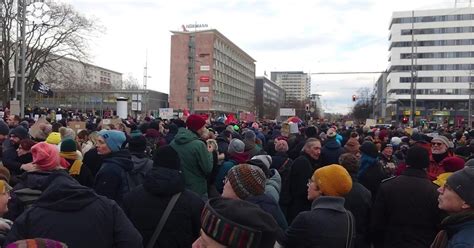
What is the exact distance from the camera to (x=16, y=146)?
696 cm

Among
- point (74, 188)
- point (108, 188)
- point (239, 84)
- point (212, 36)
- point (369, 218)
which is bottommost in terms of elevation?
point (369, 218)

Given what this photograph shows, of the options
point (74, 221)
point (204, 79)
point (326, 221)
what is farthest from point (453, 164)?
point (204, 79)

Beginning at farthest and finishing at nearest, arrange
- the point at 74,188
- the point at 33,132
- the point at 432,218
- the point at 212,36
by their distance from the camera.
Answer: the point at 212,36
the point at 33,132
the point at 432,218
the point at 74,188

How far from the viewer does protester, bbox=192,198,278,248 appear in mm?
1880

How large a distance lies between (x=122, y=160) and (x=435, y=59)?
97.4 metres

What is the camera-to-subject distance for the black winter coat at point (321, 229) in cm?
368

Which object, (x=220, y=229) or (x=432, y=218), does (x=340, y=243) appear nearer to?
(x=432, y=218)

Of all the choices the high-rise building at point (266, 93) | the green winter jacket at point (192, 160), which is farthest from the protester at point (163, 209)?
the high-rise building at point (266, 93)

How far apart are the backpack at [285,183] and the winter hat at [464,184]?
364 centimetres

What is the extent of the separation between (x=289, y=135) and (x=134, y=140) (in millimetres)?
7219

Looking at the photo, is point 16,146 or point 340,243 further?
point 16,146

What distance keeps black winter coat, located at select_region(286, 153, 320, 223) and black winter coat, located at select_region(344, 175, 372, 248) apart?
1366 mm

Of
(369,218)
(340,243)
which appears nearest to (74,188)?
(340,243)

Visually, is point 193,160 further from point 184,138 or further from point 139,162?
point 139,162
